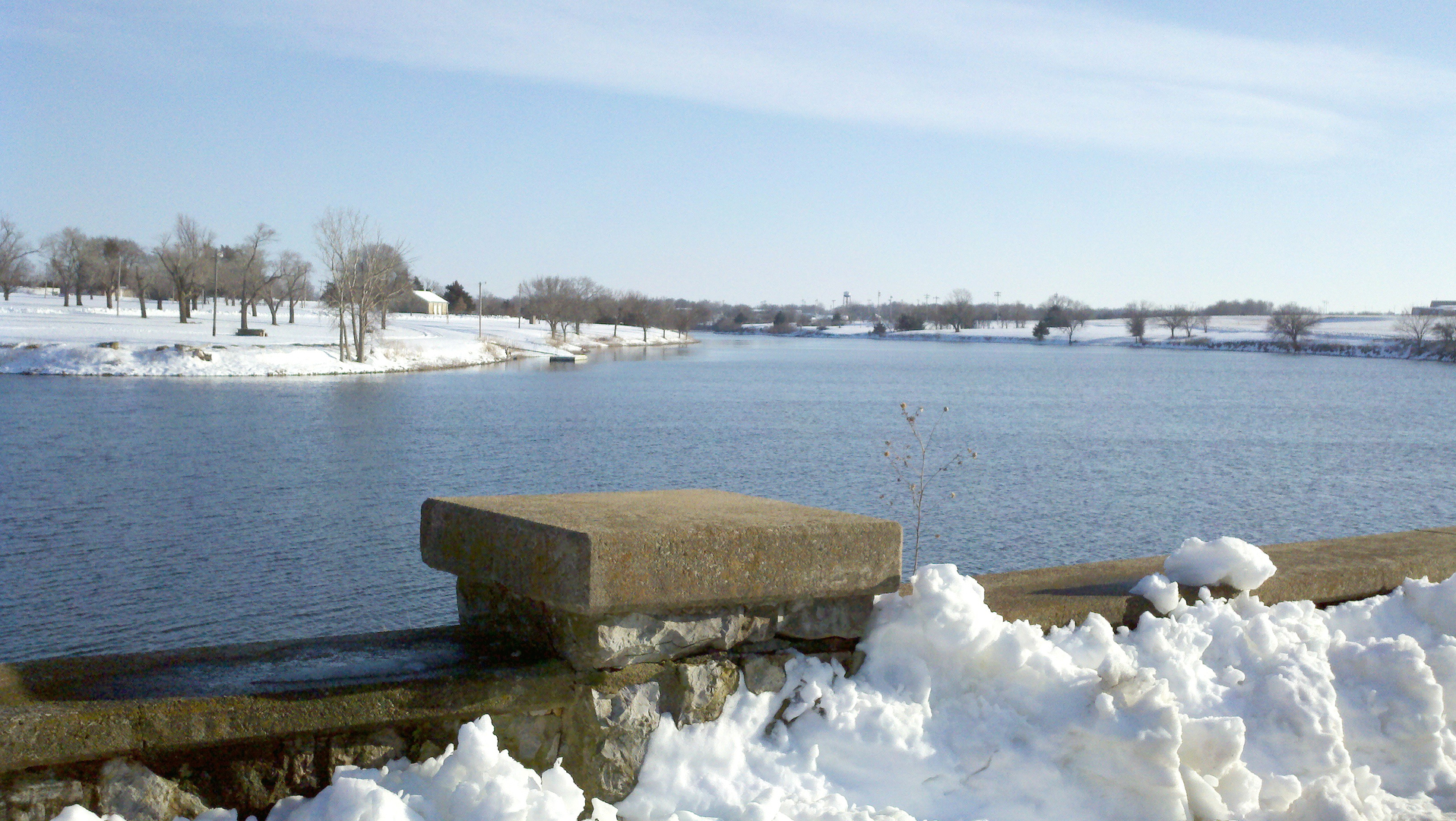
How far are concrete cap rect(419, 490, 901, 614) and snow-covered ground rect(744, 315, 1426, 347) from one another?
141m

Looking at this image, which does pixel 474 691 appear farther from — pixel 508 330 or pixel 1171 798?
pixel 508 330

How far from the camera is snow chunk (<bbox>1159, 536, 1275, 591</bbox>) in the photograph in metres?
4.33

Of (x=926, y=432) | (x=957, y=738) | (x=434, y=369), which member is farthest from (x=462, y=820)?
(x=434, y=369)

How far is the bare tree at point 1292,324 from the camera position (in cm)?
13375

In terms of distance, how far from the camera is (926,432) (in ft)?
101

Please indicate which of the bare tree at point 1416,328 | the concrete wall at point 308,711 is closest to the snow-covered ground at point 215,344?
the concrete wall at point 308,711

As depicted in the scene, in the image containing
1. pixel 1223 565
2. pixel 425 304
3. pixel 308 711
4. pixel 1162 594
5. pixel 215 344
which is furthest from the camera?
pixel 425 304

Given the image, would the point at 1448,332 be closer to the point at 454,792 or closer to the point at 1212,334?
the point at 1212,334

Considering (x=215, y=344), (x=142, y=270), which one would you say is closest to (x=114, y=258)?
(x=142, y=270)

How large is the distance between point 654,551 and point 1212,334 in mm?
170407

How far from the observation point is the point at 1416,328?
121000 mm

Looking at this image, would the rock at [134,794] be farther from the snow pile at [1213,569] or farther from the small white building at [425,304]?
the small white building at [425,304]

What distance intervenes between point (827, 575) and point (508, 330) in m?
106

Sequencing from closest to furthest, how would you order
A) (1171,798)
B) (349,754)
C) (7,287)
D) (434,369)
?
1. (349,754)
2. (1171,798)
3. (434,369)
4. (7,287)
